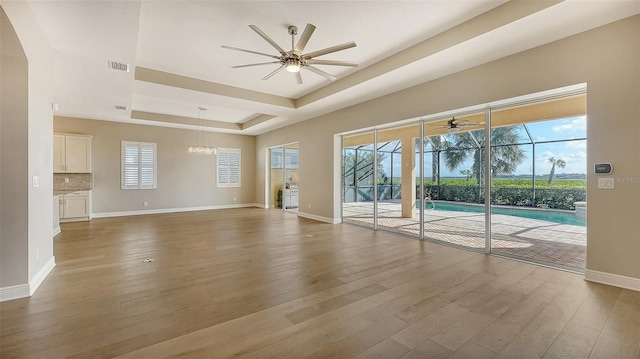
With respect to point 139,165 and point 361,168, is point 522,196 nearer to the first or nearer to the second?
point 361,168

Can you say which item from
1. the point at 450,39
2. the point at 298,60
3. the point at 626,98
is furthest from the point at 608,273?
the point at 298,60

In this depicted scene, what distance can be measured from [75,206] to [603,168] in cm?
1089

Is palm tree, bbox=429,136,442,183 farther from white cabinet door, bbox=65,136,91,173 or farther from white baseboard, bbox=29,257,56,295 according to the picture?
white cabinet door, bbox=65,136,91,173

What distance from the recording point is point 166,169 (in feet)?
31.3

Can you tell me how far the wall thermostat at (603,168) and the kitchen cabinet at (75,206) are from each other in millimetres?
10734

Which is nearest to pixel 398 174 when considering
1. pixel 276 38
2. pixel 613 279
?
pixel 613 279

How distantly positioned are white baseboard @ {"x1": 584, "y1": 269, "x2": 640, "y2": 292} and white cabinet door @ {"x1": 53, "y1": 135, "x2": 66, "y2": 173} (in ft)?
36.7

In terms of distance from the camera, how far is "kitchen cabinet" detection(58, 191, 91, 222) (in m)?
7.23

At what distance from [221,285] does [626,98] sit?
511 centimetres

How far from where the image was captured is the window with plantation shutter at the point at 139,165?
8.79 meters

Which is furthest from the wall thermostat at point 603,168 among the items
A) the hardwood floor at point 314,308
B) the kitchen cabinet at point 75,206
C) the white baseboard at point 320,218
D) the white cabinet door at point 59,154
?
the white cabinet door at point 59,154

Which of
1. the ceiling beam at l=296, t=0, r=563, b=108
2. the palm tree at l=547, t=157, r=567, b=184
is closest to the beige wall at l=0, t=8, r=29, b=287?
the ceiling beam at l=296, t=0, r=563, b=108

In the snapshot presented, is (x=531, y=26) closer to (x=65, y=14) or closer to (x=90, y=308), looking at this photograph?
(x=65, y=14)

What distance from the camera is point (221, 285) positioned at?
319 centimetres
